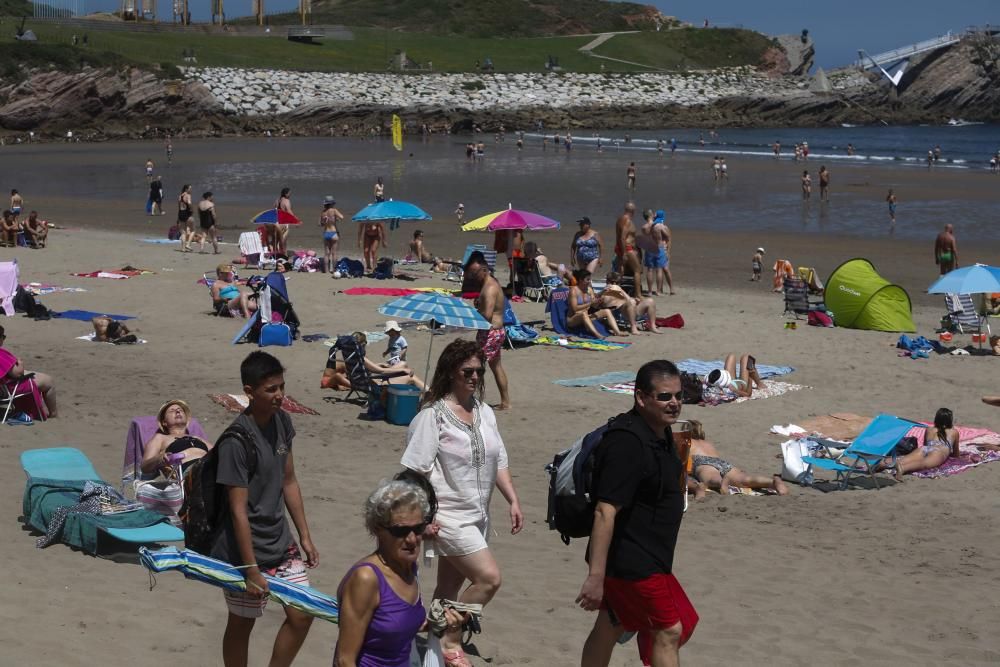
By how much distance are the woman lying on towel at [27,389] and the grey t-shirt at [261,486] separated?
5968 mm

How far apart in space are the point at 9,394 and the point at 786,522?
20.0 feet

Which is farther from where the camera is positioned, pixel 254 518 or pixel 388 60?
pixel 388 60

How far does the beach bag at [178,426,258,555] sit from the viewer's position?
→ 14.0 feet

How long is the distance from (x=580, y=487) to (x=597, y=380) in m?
8.15

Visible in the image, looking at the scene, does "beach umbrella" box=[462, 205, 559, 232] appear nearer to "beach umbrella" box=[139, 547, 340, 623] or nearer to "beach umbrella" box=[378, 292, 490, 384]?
"beach umbrella" box=[378, 292, 490, 384]

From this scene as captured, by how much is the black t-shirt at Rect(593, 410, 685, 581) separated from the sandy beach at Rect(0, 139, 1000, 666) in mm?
1510

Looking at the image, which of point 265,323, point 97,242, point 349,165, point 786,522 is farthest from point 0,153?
point 786,522

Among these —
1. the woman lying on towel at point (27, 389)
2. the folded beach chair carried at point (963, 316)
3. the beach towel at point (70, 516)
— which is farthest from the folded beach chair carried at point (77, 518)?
the folded beach chair carried at point (963, 316)

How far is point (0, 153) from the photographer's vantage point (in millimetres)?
54438

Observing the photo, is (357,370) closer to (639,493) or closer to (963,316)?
(639,493)

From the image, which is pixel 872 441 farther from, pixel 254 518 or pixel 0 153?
pixel 0 153

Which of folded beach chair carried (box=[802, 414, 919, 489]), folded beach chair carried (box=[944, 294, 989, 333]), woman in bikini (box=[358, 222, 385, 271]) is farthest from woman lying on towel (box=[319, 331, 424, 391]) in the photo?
woman in bikini (box=[358, 222, 385, 271])

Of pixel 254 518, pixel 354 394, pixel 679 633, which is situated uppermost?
pixel 254 518

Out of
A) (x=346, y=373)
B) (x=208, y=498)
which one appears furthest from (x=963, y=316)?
(x=208, y=498)
